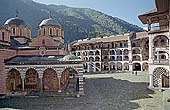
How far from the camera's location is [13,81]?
19438 mm

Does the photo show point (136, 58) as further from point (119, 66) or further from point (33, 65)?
point (33, 65)

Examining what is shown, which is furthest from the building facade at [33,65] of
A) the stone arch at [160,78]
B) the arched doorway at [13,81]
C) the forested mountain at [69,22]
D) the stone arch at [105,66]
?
the forested mountain at [69,22]

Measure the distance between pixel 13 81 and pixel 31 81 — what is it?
2286mm

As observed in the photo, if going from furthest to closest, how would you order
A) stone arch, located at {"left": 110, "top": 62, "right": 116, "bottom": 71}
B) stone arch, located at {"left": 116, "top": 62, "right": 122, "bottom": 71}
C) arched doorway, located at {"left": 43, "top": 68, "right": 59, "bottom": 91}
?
stone arch, located at {"left": 110, "top": 62, "right": 116, "bottom": 71} < stone arch, located at {"left": 116, "top": 62, "right": 122, "bottom": 71} < arched doorway, located at {"left": 43, "top": 68, "right": 59, "bottom": 91}

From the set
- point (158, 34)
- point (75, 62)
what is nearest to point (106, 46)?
point (158, 34)

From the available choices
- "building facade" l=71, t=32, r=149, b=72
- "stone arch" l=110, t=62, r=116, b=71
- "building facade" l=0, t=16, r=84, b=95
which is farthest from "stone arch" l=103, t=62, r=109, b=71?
"building facade" l=0, t=16, r=84, b=95

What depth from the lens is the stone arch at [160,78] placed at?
752 inches

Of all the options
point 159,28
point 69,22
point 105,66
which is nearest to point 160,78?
point 159,28

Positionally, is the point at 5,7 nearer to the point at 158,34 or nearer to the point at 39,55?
the point at 39,55

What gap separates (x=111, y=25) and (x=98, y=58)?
72.7 meters

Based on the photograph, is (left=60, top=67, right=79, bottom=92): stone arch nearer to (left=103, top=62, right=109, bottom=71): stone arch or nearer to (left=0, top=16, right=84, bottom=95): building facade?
(left=0, top=16, right=84, bottom=95): building facade

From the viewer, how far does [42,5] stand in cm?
13762

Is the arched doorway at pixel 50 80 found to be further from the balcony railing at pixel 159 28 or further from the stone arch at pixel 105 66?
the stone arch at pixel 105 66

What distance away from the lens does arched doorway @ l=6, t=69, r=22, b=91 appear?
18400mm
